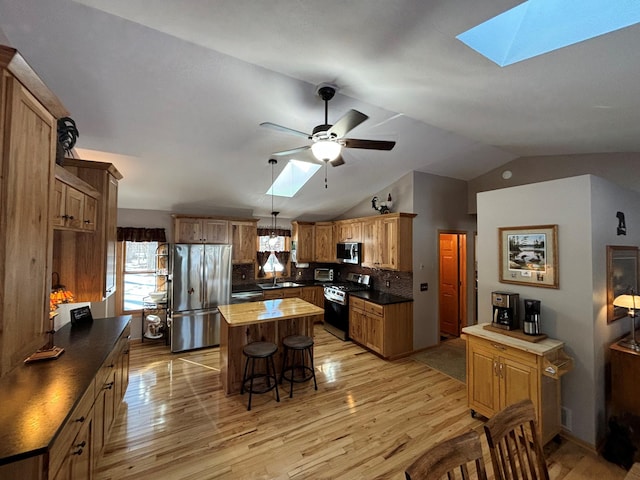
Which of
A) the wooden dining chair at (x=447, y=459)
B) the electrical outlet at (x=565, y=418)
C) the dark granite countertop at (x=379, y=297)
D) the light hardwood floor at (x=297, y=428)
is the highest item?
the wooden dining chair at (x=447, y=459)

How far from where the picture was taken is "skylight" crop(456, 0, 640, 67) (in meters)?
1.23

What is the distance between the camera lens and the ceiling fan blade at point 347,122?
187cm

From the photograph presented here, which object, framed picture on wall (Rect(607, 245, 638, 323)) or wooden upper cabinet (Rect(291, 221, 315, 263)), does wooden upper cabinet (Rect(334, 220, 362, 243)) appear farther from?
framed picture on wall (Rect(607, 245, 638, 323))

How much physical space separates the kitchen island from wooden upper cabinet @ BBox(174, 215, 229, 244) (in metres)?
1.95

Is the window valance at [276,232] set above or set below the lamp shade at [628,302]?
above

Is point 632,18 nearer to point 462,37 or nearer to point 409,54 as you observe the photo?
point 462,37

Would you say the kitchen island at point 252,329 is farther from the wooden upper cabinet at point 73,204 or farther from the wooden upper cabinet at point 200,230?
the wooden upper cabinet at point 200,230

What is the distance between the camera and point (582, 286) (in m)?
2.38

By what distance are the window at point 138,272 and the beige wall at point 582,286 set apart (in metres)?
5.77

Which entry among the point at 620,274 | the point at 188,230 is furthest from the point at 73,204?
the point at 620,274

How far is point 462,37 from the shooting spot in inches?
56.6

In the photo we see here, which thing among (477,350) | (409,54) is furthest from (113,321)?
(477,350)

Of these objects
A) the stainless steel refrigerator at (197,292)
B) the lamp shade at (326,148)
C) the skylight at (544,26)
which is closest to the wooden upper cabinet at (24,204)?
the lamp shade at (326,148)

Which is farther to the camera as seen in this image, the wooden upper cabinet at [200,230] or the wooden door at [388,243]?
the wooden upper cabinet at [200,230]
